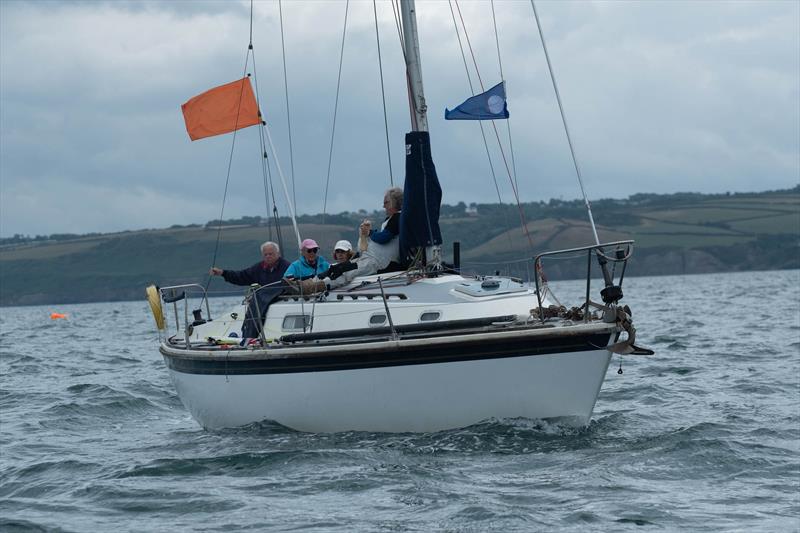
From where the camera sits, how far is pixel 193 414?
41.2ft

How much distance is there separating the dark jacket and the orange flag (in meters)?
3.26

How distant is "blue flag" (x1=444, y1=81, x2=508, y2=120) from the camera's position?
533 inches

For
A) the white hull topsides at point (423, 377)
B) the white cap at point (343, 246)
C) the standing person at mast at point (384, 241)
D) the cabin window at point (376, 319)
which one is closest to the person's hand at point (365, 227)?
the standing person at mast at point (384, 241)

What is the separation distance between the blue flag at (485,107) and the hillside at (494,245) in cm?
8317

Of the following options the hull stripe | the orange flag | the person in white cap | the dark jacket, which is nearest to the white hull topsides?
the hull stripe

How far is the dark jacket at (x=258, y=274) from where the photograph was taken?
1307cm

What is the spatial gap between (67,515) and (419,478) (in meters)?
2.70

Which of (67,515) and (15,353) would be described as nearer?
(67,515)

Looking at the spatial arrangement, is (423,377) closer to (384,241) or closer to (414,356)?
(414,356)

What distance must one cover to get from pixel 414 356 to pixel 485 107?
477 cm

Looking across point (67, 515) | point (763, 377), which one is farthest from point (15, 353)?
point (67, 515)

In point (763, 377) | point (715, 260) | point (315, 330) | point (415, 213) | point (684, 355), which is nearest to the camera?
point (315, 330)

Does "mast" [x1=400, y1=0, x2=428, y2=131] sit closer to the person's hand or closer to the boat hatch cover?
the person's hand

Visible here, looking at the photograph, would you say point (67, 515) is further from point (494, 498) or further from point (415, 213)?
point (415, 213)
